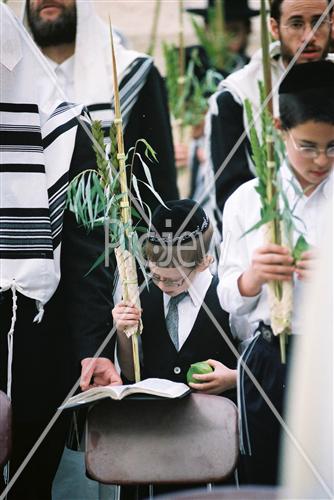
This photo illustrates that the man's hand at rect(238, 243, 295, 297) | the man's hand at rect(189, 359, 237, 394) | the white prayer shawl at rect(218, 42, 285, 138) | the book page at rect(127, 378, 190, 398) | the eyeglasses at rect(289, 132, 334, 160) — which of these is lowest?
the man's hand at rect(189, 359, 237, 394)

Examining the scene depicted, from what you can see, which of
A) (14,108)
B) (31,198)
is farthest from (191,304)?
(14,108)

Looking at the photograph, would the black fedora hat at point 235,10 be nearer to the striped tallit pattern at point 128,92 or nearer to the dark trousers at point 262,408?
the striped tallit pattern at point 128,92

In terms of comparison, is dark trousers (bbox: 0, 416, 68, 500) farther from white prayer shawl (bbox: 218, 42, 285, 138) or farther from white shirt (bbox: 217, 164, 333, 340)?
white prayer shawl (bbox: 218, 42, 285, 138)

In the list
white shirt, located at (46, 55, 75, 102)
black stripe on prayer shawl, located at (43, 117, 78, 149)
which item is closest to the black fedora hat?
white shirt, located at (46, 55, 75, 102)

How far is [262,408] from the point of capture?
345 cm

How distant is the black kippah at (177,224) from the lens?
379 cm

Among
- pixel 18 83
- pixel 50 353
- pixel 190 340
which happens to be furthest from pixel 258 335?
pixel 18 83

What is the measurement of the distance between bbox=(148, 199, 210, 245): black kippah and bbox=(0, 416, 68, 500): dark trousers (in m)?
0.66

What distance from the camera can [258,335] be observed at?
3.50 meters

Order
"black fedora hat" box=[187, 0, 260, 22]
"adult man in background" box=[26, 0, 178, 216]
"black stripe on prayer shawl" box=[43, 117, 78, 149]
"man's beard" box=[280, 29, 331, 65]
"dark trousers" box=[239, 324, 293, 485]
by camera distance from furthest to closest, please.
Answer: "black fedora hat" box=[187, 0, 260, 22]
"adult man in background" box=[26, 0, 178, 216]
"man's beard" box=[280, 29, 331, 65]
"black stripe on prayer shawl" box=[43, 117, 78, 149]
"dark trousers" box=[239, 324, 293, 485]

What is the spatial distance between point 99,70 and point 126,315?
1.48 meters

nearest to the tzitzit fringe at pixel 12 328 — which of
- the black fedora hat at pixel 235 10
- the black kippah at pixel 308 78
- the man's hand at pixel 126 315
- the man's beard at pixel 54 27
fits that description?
the man's hand at pixel 126 315

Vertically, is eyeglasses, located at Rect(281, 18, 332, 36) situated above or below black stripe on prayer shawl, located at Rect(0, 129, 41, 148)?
above

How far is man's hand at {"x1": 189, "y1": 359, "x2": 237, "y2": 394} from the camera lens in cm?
366
